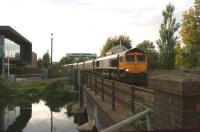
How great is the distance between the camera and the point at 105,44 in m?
120

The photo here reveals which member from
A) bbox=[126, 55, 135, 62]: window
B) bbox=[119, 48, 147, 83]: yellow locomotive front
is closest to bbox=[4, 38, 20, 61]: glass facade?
bbox=[119, 48, 147, 83]: yellow locomotive front

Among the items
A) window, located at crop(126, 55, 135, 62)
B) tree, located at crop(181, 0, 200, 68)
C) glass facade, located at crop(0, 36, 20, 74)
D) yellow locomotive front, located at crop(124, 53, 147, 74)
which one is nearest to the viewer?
yellow locomotive front, located at crop(124, 53, 147, 74)

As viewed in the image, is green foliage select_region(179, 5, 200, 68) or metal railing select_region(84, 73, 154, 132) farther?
green foliage select_region(179, 5, 200, 68)

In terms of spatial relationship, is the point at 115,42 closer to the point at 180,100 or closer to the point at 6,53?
the point at 6,53

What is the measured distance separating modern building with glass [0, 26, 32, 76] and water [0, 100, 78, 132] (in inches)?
855

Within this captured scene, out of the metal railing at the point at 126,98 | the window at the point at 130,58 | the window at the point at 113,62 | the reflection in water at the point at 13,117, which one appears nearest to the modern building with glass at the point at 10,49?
the reflection in water at the point at 13,117

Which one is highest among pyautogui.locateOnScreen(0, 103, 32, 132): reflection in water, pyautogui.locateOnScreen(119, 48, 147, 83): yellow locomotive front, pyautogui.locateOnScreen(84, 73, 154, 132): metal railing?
pyautogui.locateOnScreen(119, 48, 147, 83): yellow locomotive front

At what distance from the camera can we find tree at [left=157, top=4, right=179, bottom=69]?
4584 cm

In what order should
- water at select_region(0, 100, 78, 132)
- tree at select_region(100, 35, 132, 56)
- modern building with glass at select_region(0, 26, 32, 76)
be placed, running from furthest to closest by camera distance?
tree at select_region(100, 35, 132, 56)
modern building with glass at select_region(0, 26, 32, 76)
water at select_region(0, 100, 78, 132)

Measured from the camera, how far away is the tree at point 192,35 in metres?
43.9

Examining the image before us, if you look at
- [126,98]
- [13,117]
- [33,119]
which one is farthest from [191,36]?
[126,98]

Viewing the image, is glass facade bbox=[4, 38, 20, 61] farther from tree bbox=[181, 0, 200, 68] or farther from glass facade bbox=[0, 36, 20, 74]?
tree bbox=[181, 0, 200, 68]

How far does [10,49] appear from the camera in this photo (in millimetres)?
77312

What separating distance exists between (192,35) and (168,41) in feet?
13.2
